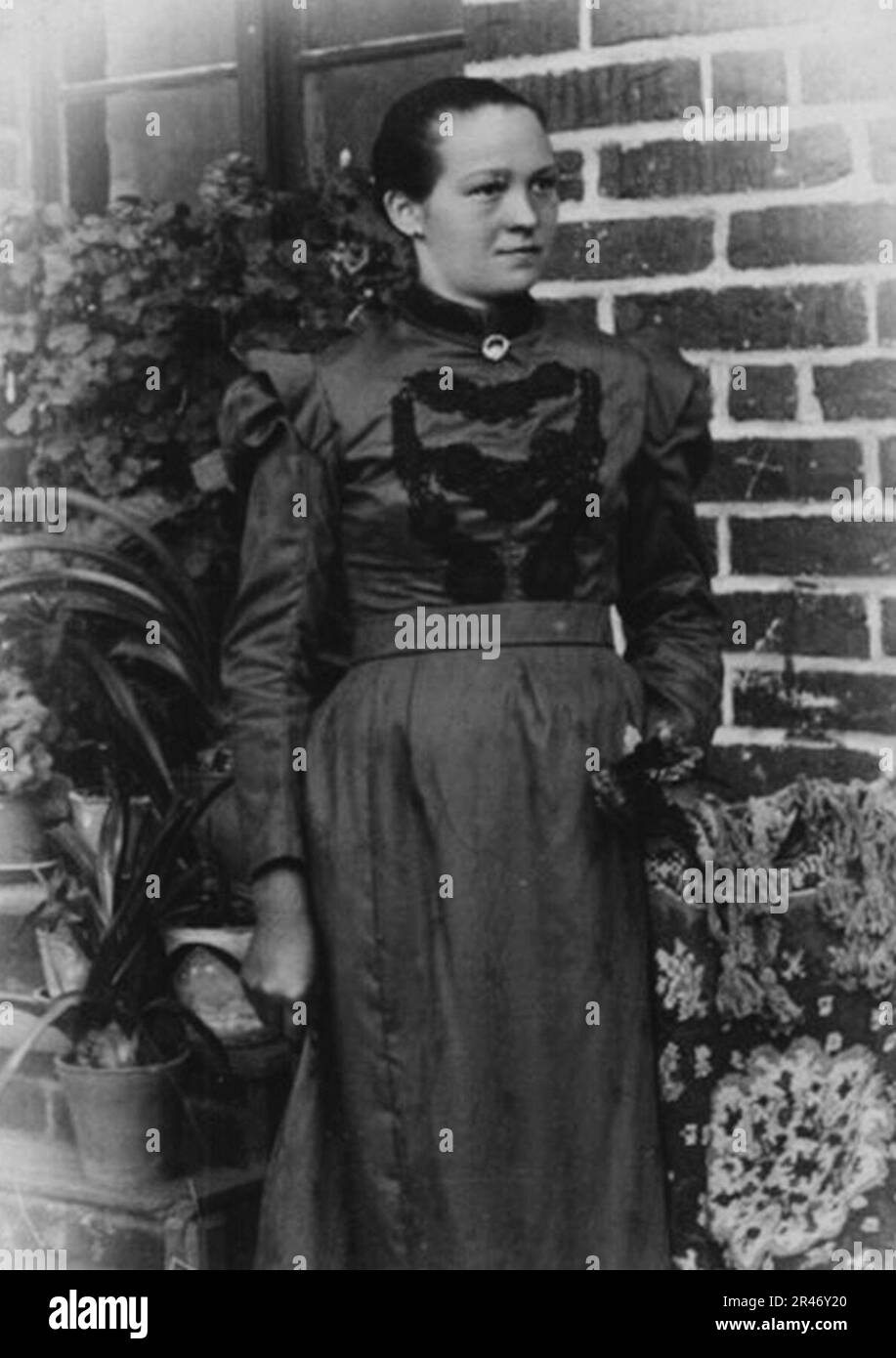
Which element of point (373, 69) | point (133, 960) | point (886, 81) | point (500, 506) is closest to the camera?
point (500, 506)

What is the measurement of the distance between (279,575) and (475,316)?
15.5 inches

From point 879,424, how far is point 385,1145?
1171mm

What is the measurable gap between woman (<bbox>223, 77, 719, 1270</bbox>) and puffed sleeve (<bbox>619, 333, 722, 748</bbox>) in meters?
0.03

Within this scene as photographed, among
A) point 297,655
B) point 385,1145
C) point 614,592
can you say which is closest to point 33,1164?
point 385,1145

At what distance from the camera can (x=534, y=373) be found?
2.68 metres

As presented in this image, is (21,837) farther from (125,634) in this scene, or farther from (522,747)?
(522,747)

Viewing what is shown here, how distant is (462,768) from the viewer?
2623 mm

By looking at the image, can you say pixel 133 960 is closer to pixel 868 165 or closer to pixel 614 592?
pixel 614 592

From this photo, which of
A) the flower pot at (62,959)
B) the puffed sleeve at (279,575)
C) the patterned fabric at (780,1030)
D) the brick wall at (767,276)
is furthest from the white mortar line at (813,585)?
the flower pot at (62,959)
